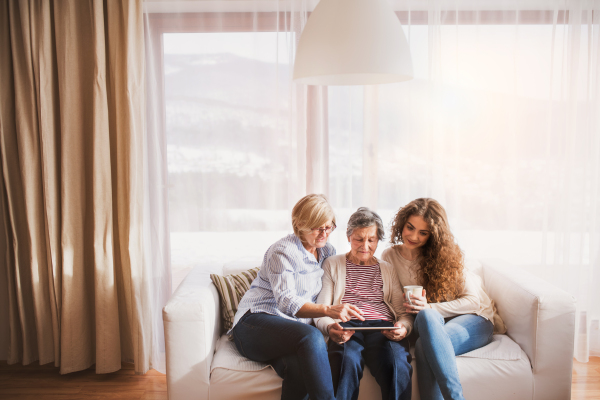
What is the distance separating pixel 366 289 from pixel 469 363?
0.54m

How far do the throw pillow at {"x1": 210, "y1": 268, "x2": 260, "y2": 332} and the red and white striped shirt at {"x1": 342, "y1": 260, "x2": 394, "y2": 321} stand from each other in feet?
1.76

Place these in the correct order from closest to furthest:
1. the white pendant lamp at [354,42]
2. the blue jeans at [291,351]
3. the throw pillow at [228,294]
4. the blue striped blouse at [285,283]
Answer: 1. the white pendant lamp at [354,42]
2. the blue jeans at [291,351]
3. the blue striped blouse at [285,283]
4. the throw pillow at [228,294]

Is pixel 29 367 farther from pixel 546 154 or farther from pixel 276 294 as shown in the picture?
pixel 546 154

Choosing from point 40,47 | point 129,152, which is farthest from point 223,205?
point 40,47

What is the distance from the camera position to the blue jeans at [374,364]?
1.84m

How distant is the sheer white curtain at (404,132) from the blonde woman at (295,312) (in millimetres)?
537

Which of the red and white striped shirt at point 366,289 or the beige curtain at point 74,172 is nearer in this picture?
the red and white striped shirt at point 366,289

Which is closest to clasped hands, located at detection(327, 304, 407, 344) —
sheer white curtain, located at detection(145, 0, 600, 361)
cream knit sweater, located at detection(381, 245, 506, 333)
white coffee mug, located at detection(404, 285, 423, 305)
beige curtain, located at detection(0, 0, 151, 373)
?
white coffee mug, located at detection(404, 285, 423, 305)

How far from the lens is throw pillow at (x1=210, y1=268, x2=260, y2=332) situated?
229 cm

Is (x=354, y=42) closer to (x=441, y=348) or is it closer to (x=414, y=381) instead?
(x=441, y=348)

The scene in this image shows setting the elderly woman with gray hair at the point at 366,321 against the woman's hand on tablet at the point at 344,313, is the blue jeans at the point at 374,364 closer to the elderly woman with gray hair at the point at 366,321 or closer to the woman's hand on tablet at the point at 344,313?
the elderly woman with gray hair at the point at 366,321

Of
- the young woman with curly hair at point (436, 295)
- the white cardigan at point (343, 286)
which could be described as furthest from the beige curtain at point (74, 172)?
the young woman with curly hair at point (436, 295)

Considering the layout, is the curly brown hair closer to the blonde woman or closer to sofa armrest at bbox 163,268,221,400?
the blonde woman

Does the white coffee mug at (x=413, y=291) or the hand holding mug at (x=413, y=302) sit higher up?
the white coffee mug at (x=413, y=291)
